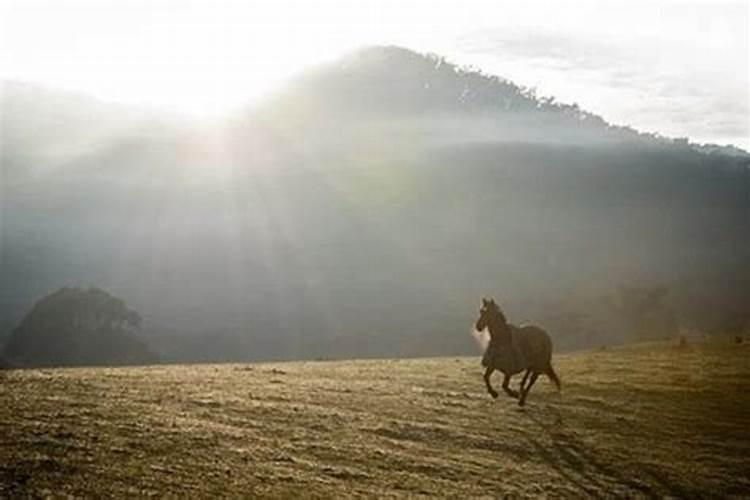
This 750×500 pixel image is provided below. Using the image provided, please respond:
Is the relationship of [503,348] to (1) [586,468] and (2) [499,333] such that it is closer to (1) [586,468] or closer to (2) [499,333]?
(2) [499,333]

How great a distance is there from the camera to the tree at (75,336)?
91500 millimetres

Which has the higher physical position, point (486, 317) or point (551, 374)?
point (486, 317)

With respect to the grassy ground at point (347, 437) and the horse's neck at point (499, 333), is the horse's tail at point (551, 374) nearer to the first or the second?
the grassy ground at point (347, 437)

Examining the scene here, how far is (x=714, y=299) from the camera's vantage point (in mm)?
155750

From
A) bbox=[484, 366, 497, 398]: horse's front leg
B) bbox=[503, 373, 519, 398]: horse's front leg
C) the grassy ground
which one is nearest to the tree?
the grassy ground

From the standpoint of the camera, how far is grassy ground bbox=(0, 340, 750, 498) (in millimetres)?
18578

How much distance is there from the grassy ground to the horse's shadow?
7cm

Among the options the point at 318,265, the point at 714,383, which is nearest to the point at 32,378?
the point at 714,383

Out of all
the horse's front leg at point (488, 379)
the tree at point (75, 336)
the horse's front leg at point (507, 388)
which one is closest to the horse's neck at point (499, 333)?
the horse's front leg at point (488, 379)

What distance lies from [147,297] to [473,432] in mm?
150683

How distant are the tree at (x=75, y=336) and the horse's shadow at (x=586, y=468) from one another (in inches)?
2783

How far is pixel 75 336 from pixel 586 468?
76.3 meters

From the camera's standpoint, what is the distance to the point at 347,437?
23.8m

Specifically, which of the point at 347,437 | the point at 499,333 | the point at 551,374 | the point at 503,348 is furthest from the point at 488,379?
the point at 347,437
